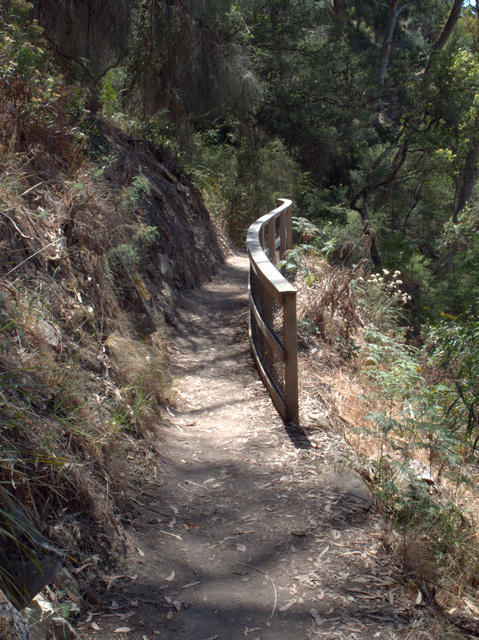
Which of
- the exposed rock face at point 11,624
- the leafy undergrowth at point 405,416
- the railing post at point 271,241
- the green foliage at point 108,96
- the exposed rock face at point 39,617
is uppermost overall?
the green foliage at point 108,96

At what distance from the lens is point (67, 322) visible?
4117mm

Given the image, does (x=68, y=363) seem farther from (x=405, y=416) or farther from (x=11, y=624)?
(x=405, y=416)

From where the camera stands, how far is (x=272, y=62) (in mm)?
16672

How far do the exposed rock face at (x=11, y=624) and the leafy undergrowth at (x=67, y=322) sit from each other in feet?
0.97

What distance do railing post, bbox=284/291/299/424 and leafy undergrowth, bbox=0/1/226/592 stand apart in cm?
118

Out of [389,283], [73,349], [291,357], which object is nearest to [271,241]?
[389,283]

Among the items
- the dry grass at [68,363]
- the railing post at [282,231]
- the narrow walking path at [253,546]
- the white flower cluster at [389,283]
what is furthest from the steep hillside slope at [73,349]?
the white flower cluster at [389,283]

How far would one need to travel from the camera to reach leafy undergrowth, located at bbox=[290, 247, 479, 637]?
3.29 meters

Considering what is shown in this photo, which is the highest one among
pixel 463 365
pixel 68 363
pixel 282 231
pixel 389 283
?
pixel 282 231

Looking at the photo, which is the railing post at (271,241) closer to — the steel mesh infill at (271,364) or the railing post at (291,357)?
the steel mesh infill at (271,364)

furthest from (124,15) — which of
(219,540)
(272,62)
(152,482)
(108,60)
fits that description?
(272,62)

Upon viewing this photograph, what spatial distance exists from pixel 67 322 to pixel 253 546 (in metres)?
2.14

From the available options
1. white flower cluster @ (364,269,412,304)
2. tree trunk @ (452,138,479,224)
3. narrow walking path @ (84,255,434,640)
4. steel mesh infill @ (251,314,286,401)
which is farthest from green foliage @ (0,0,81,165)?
tree trunk @ (452,138,479,224)

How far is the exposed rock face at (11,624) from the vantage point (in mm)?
1731
